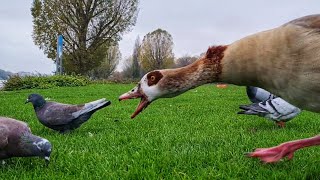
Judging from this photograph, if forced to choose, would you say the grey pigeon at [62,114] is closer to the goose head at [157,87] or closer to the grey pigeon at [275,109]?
the grey pigeon at [275,109]

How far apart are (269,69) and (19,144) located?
98.5 inches

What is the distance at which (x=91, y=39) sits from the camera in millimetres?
43906

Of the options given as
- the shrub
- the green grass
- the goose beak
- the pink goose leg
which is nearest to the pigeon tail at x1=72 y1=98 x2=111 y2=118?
the green grass

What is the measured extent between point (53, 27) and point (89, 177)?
40029 millimetres

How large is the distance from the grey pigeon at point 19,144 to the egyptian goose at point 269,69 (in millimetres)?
1140

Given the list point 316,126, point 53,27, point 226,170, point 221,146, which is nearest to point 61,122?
point 221,146

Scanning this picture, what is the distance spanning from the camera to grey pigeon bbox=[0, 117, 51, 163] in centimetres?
416

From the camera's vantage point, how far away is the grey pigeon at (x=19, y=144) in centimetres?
416

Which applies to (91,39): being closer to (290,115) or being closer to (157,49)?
(157,49)

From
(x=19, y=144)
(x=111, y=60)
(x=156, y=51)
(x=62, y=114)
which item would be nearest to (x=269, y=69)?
(x=19, y=144)

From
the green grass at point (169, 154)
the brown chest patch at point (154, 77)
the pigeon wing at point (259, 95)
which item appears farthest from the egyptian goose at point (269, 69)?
the pigeon wing at point (259, 95)

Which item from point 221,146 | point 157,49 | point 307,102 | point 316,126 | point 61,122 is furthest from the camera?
point 157,49

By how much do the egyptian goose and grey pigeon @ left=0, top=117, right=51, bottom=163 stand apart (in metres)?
1.14

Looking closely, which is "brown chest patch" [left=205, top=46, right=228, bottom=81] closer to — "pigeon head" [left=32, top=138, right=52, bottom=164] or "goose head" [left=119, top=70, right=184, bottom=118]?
"goose head" [left=119, top=70, right=184, bottom=118]
